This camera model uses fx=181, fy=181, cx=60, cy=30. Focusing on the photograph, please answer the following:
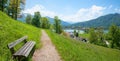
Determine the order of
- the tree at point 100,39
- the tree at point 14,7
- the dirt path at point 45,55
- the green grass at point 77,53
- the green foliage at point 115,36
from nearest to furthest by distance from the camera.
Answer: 1. the dirt path at point 45,55
2. the green grass at point 77,53
3. the tree at point 14,7
4. the green foliage at point 115,36
5. the tree at point 100,39

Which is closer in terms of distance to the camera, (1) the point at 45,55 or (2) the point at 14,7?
(1) the point at 45,55

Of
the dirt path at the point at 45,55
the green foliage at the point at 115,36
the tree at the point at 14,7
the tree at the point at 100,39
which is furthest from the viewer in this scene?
the tree at the point at 100,39

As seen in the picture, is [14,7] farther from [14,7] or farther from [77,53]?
[77,53]

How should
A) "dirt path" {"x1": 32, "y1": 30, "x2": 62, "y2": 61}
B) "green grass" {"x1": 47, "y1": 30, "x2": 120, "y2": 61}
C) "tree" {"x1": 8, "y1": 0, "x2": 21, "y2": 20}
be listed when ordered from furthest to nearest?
"tree" {"x1": 8, "y1": 0, "x2": 21, "y2": 20}
"green grass" {"x1": 47, "y1": 30, "x2": 120, "y2": 61}
"dirt path" {"x1": 32, "y1": 30, "x2": 62, "y2": 61}

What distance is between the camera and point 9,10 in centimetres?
5831

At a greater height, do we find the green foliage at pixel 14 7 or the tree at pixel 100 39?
the green foliage at pixel 14 7

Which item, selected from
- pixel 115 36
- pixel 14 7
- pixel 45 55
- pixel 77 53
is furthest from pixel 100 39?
pixel 45 55

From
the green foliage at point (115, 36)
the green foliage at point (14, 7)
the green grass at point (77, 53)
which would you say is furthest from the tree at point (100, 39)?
the green grass at point (77, 53)

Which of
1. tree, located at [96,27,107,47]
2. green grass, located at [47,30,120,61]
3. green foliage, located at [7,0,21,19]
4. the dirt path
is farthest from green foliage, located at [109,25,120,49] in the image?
the dirt path

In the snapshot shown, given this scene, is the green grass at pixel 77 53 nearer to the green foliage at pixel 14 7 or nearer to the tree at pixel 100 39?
the green foliage at pixel 14 7

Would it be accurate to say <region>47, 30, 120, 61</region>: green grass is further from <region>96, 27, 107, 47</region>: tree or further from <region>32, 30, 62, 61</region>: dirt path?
<region>96, 27, 107, 47</region>: tree

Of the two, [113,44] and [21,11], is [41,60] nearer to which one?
[21,11]

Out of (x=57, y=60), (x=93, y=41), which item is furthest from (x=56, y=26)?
(x=57, y=60)

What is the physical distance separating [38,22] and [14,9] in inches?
1275
